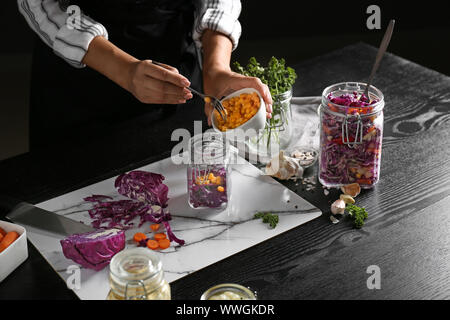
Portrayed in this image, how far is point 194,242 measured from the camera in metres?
1.42

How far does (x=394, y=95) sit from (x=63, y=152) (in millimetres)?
996

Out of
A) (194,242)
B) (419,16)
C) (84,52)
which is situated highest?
(84,52)

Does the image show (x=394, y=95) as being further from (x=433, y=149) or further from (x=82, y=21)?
(x=82, y=21)

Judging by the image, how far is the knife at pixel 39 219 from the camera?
1.46 m

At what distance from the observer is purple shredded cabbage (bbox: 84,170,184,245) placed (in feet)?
4.90

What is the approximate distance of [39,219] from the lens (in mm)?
1493

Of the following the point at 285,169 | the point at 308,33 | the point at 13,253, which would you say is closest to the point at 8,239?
the point at 13,253

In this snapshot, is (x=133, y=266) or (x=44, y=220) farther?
(x=44, y=220)

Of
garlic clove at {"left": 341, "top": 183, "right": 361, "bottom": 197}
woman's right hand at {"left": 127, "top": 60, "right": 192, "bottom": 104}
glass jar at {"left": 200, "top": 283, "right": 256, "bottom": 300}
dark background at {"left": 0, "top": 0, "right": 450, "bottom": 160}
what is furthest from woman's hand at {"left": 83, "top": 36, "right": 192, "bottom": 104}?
dark background at {"left": 0, "top": 0, "right": 450, "bottom": 160}

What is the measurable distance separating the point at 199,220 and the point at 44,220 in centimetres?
36

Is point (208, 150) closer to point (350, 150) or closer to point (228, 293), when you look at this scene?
point (350, 150)

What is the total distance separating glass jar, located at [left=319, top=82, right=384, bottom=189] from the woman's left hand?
15 cm

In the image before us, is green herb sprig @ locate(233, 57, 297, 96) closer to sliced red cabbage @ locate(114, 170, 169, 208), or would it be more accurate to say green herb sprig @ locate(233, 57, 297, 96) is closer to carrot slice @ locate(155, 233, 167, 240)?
sliced red cabbage @ locate(114, 170, 169, 208)
